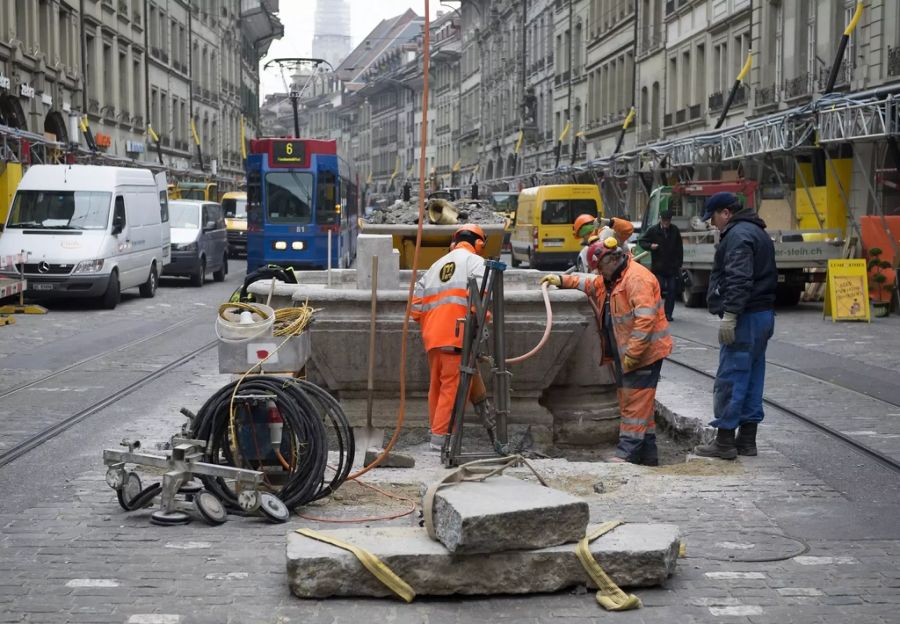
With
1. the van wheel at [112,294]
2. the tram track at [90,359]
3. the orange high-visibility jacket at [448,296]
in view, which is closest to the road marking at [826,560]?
the orange high-visibility jacket at [448,296]

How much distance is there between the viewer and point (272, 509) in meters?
7.09

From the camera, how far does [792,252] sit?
23.3 m

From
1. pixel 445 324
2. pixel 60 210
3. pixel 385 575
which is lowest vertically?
pixel 385 575

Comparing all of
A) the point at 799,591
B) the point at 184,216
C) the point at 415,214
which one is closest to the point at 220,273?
the point at 184,216

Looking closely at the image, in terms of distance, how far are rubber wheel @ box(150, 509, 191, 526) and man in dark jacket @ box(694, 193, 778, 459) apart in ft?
12.1

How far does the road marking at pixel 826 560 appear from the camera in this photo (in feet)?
21.1

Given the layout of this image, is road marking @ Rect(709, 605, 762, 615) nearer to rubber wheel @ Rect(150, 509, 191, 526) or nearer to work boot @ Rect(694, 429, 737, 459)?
rubber wheel @ Rect(150, 509, 191, 526)

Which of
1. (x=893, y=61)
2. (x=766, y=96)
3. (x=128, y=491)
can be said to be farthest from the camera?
(x=766, y=96)

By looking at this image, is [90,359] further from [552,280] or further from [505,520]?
[505,520]

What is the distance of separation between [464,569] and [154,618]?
1.32 metres

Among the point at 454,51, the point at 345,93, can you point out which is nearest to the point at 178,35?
the point at 454,51

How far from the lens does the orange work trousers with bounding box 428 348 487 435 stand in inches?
348

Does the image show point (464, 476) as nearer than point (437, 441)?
Yes

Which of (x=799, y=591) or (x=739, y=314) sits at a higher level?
(x=739, y=314)
